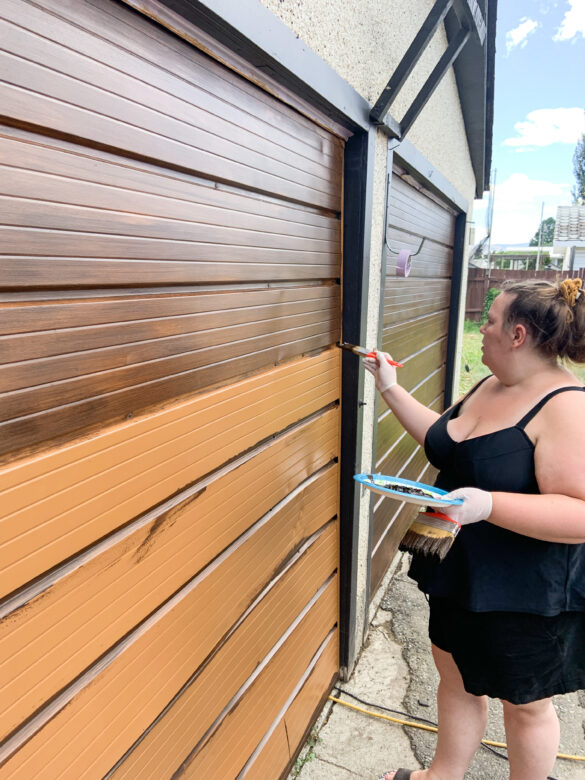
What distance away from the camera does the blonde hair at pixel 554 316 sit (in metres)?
1.51

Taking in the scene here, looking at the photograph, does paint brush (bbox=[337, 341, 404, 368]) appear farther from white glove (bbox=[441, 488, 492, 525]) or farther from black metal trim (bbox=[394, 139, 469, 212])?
black metal trim (bbox=[394, 139, 469, 212])

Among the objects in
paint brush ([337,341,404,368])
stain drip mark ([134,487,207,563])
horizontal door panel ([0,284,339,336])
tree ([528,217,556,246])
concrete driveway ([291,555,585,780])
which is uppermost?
tree ([528,217,556,246])

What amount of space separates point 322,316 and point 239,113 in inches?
32.0

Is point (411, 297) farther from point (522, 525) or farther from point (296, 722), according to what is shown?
point (296, 722)

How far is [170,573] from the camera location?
1.21m

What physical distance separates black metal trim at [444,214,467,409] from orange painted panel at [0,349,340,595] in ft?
11.9

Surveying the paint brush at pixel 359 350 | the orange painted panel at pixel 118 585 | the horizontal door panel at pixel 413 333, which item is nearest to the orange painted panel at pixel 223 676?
the orange painted panel at pixel 118 585

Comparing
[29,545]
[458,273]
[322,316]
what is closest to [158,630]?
[29,545]

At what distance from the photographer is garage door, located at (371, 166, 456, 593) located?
2.73m

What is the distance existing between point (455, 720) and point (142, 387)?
71.8 inches

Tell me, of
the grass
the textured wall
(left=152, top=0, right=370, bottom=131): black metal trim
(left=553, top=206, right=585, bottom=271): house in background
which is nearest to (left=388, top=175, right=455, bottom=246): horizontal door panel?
the textured wall

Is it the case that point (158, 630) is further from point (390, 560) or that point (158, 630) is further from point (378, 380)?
point (390, 560)

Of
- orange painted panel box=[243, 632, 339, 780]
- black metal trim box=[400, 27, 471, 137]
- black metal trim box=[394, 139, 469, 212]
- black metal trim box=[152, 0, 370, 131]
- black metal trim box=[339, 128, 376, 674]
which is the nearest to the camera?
black metal trim box=[152, 0, 370, 131]

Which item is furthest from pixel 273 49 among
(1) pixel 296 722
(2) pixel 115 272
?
(1) pixel 296 722
